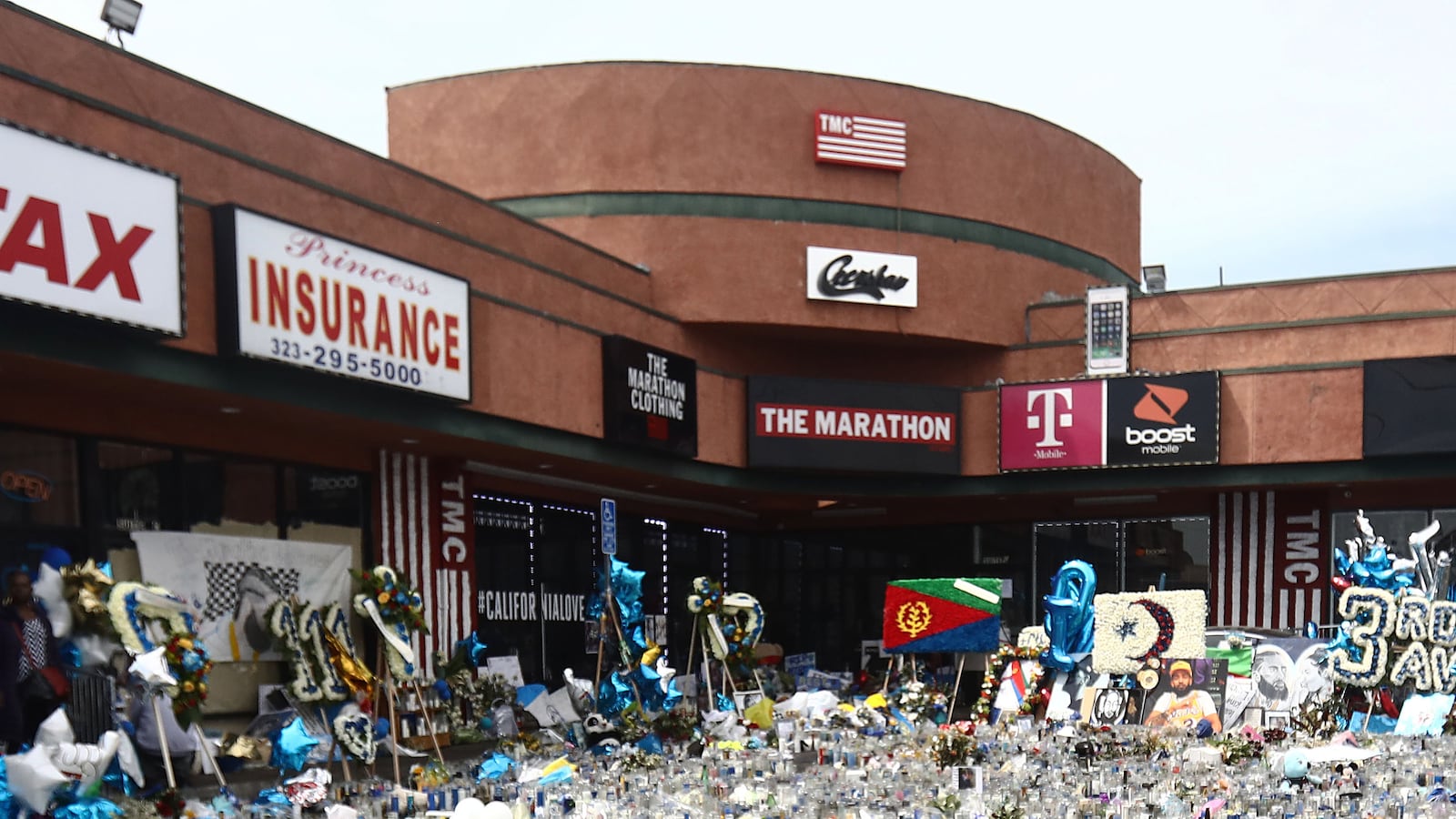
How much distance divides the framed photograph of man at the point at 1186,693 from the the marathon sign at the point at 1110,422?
19.9 feet

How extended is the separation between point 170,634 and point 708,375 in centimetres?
1070

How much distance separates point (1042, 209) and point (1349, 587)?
33.1 ft

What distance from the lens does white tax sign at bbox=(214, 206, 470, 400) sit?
1195 centimetres

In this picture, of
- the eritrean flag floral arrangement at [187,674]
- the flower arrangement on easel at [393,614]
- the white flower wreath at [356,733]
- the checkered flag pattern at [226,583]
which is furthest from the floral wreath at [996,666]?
the eritrean flag floral arrangement at [187,674]

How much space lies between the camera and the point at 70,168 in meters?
10.3

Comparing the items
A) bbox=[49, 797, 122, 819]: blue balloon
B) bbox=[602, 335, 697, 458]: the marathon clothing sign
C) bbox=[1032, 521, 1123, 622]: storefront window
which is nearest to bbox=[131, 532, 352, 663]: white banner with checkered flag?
bbox=[602, 335, 697, 458]: the marathon clothing sign

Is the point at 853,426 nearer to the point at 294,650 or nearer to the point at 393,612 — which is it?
the point at 393,612

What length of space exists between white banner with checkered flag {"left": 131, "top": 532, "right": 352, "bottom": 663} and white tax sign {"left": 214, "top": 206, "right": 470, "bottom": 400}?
95.7 inches

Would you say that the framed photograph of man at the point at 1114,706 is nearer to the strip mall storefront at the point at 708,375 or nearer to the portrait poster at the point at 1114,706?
the portrait poster at the point at 1114,706

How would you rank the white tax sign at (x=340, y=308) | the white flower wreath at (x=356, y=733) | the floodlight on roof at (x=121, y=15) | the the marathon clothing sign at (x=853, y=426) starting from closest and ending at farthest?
the white tax sign at (x=340, y=308) → the floodlight on roof at (x=121, y=15) → the white flower wreath at (x=356, y=733) → the the marathon clothing sign at (x=853, y=426)

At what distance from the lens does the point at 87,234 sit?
10242 millimetres

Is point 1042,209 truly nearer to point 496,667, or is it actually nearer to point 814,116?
point 814,116

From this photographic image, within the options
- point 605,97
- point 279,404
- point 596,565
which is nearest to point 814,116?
point 605,97

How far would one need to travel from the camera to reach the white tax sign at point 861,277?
20891 millimetres
